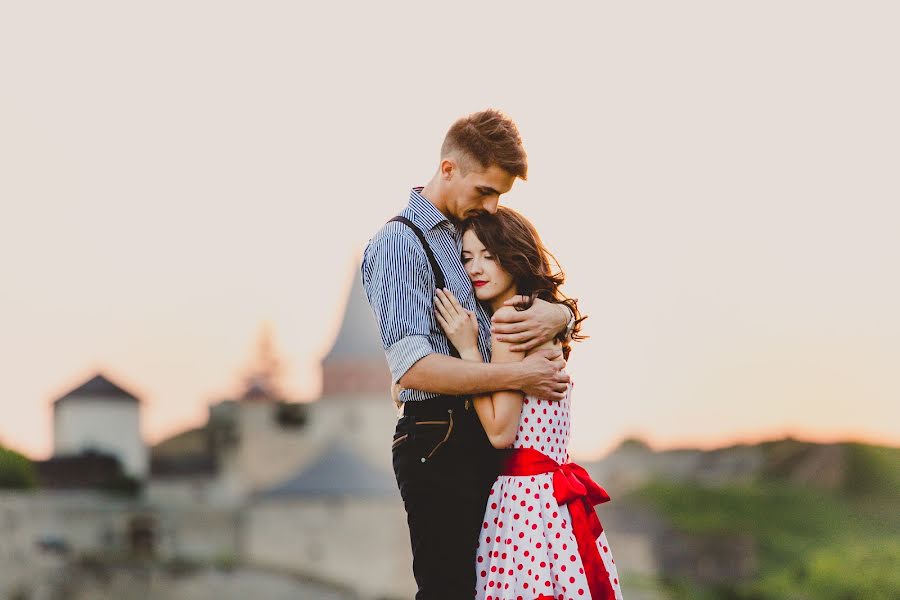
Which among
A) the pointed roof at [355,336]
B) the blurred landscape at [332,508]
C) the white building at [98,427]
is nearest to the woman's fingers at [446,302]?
the blurred landscape at [332,508]

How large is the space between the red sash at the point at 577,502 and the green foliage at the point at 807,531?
4114cm

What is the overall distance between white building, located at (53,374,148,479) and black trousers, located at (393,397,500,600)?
4042 cm

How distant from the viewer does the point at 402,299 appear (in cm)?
343

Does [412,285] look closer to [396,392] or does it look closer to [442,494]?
[396,392]

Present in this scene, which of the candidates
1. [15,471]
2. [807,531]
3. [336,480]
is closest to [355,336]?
[336,480]

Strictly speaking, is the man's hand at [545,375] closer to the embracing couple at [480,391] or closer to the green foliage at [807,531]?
the embracing couple at [480,391]

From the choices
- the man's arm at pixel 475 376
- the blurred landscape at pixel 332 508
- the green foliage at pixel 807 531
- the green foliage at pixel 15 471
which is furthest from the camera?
the green foliage at pixel 807 531

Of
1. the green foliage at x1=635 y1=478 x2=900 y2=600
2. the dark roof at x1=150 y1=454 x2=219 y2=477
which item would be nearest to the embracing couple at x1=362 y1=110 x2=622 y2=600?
the dark roof at x1=150 y1=454 x2=219 y2=477

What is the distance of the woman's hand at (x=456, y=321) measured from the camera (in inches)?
A: 136

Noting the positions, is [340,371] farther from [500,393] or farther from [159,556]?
[500,393]

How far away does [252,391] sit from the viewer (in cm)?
6262

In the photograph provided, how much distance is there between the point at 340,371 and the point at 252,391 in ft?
62.2

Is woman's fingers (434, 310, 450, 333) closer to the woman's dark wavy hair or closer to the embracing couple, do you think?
the embracing couple

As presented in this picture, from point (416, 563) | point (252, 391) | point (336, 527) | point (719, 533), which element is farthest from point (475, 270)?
point (252, 391)
